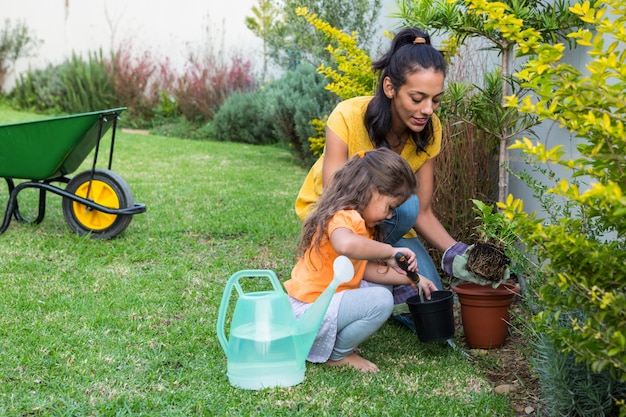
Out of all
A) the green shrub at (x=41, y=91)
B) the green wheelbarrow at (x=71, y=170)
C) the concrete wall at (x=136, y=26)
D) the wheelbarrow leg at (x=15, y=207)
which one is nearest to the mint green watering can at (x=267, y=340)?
the green wheelbarrow at (x=71, y=170)

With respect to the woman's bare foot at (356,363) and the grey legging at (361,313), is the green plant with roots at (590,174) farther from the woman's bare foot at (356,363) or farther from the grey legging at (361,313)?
the woman's bare foot at (356,363)

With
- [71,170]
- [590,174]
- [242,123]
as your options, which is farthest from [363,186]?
[242,123]

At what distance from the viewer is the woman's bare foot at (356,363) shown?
264cm

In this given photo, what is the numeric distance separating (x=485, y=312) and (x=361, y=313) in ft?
1.86

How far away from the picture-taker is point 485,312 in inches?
112

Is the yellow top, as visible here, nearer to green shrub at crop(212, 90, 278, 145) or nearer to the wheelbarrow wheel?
the wheelbarrow wheel

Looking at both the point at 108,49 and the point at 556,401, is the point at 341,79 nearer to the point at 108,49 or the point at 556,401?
the point at 556,401

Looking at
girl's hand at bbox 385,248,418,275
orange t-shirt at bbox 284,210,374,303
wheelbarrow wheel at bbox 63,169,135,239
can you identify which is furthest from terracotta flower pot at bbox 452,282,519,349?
wheelbarrow wheel at bbox 63,169,135,239

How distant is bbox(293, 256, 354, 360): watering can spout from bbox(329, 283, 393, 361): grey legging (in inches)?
6.2

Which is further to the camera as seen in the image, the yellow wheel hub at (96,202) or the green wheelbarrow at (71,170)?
the yellow wheel hub at (96,202)

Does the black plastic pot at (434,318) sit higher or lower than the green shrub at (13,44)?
lower

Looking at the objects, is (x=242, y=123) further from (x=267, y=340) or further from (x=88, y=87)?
(x=267, y=340)

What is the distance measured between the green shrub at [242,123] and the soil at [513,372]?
24.1ft

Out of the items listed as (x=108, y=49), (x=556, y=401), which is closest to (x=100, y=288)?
(x=556, y=401)
